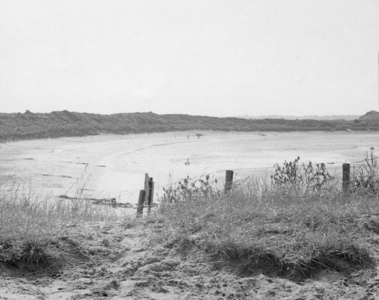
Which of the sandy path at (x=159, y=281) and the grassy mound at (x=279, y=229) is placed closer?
the sandy path at (x=159, y=281)

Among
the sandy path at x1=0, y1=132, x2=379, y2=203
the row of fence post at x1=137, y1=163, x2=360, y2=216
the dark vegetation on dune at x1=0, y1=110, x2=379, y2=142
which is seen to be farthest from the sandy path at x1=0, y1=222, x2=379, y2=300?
the dark vegetation on dune at x1=0, y1=110, x2=379, y2=142

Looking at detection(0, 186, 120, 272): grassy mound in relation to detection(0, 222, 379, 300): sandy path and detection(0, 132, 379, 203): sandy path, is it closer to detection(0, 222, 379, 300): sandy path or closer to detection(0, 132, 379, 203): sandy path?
detection(0, 222, 379, 300): sandy path

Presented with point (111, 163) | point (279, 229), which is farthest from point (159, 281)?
point (111, 163)

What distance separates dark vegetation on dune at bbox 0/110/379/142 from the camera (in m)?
40.1

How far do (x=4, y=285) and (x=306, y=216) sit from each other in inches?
129

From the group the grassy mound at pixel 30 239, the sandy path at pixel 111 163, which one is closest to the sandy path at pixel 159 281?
the grassy mound at pixel 30 239

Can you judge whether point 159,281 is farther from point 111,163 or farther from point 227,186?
point 111,163

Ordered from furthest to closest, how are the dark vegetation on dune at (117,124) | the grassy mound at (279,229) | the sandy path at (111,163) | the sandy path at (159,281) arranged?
the dark vegetation on dune at (117,124) < the sandy path at (111,163) < the grassy mound at (279,229) < the sandy path at (159,281)

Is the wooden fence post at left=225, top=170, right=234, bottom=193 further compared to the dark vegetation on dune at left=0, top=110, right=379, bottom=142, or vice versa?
the dark vegetation on dune at left=0, top=110, right=379, bottom=142

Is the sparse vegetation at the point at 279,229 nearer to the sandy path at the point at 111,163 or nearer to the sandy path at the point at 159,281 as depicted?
the sandy path at the point at 159,281

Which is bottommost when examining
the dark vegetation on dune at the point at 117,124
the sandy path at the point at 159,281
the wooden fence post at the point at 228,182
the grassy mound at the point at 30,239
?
the sandy path at the point at 159,281

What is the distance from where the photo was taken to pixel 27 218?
5984 mm

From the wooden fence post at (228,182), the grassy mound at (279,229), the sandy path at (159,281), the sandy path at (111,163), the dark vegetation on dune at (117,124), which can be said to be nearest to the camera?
the sandy path at (159,281)

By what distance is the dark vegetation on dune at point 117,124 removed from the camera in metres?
Answer: 40.1
